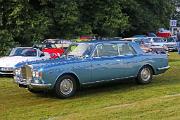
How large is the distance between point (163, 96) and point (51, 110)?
3.03 meters

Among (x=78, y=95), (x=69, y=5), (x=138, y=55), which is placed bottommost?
(x=78, y=95)

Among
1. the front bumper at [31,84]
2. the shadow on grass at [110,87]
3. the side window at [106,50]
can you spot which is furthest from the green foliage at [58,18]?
the front bumper at [31,84]

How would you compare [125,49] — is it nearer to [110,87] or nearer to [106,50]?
[106,50]

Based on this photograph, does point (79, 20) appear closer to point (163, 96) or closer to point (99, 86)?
point (99, 86)

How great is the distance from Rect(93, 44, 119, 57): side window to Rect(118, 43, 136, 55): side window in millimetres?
177

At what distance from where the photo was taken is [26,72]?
11828 millimetres

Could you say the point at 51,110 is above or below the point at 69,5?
below

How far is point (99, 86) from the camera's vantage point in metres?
13.7

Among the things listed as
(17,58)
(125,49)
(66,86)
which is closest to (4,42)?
(17,58)

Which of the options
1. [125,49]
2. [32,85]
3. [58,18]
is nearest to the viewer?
[32,85]

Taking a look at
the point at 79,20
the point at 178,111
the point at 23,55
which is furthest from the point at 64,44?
the point at 178,111

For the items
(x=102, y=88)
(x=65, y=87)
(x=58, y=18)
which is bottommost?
(x=102, y=88)

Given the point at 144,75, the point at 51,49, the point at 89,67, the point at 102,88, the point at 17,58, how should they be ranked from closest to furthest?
the point at 89,67 → the point at 102,88 → the point at 144,75 → the point at 17,58 → the point at 51,49

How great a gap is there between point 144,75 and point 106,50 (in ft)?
5.82
